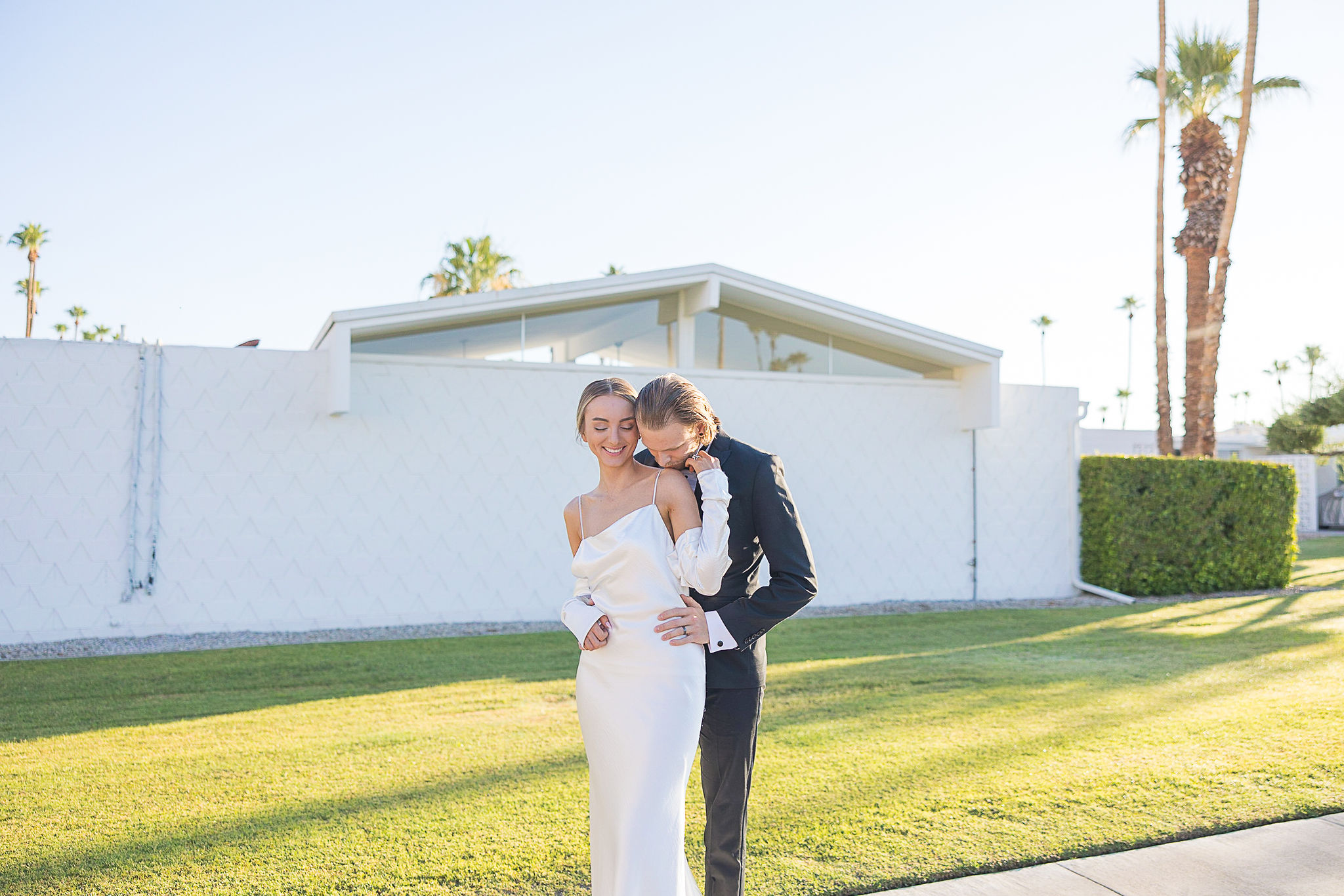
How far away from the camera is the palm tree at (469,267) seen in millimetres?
28922

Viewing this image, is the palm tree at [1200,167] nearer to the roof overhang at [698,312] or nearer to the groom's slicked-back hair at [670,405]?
the roof overhang at [698,312]

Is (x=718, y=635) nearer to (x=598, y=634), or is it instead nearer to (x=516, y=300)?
(x=598, y=634)

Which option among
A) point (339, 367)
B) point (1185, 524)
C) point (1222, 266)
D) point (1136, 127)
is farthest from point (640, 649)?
point (1136, 127)

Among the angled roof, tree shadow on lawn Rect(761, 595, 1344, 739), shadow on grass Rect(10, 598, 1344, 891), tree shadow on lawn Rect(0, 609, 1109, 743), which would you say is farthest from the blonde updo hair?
the angled roof

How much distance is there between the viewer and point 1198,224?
18.7 m

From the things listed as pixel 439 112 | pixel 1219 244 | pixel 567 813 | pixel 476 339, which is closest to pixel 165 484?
pixel 476 339

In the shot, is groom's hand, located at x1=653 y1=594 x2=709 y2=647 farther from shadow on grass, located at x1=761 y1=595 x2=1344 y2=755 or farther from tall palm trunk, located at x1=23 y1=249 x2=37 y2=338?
tall palm trunk, located at x1=23 y1=249 x2=37 y2=338

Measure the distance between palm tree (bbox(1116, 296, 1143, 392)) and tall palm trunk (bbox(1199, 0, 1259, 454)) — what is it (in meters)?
65.7

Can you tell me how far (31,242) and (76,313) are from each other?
1126 cm

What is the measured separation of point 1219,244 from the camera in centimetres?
1783

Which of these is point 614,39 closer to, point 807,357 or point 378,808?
point 807,357

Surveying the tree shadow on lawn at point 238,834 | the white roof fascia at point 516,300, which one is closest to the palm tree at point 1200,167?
the white roof fascia at point 516,300

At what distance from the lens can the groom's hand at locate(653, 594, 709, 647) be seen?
8.77 ft

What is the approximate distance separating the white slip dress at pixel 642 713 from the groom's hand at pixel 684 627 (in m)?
0.03
